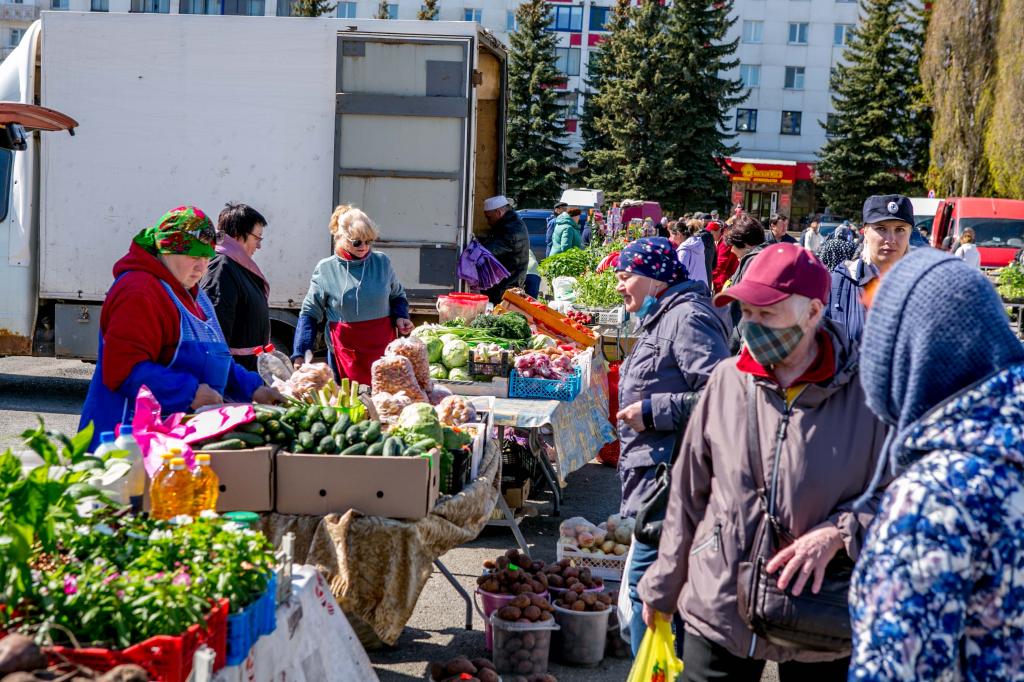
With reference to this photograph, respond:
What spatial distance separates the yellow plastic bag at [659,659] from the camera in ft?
10.7

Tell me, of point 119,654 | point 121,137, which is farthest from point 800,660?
point 121,137

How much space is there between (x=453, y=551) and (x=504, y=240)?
454cm

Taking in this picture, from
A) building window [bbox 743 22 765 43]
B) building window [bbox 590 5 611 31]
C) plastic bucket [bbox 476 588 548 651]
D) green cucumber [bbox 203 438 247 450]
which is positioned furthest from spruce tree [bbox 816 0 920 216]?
green cucumber [bbox 203 438 247 450]

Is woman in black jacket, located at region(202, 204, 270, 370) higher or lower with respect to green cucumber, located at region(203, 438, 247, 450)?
higher

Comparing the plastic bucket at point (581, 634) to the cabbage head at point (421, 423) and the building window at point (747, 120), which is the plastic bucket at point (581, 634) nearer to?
the cabbage head at point (421, 423)

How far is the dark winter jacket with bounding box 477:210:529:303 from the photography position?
1070 centimetres

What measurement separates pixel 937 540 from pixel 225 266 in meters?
5.19

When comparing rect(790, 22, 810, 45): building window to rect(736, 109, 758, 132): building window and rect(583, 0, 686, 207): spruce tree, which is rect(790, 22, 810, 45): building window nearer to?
rect(736, 109, 758, 132): building window

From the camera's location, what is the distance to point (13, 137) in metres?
9.18

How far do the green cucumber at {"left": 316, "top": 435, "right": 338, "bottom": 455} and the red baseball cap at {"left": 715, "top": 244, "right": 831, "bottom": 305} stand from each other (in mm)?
1910

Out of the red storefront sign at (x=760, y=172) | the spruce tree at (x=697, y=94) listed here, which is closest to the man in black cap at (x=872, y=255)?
the spruce tree at (x=697, y=94)

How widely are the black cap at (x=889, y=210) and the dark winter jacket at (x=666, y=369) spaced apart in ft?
5.29

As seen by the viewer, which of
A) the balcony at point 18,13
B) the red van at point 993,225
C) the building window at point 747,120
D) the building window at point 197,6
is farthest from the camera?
the building window at point 747,120

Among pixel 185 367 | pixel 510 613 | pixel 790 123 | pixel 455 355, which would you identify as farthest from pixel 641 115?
pixel 185 367
